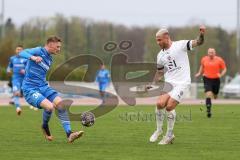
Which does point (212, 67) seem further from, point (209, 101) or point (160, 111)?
point (160, 111)

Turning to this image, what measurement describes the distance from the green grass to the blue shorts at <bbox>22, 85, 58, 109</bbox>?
832 millimetres

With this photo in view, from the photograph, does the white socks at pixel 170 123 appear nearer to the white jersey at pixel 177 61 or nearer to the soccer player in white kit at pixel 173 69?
the soccer player in white kit at pixel 173 69

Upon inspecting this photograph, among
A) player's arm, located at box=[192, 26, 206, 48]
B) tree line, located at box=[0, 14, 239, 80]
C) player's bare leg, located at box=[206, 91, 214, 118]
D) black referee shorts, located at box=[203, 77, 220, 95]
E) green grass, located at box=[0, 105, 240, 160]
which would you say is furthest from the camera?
tree line, located at box=[0, 14, 239, 80]

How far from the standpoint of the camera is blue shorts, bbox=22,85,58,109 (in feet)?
45.5

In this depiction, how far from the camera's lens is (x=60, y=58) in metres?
59.0

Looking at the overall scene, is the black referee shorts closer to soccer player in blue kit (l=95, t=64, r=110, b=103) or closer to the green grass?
the green grass

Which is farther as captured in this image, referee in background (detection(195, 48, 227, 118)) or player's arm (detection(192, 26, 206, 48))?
referee in background (detection(195, 48, 227, 118))

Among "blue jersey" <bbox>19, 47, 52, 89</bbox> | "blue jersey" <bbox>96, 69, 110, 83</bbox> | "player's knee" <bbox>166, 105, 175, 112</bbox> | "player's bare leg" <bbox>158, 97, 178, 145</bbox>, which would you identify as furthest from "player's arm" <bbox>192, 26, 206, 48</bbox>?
"blue jersey" <bbox>96, 69, 110, 83</bbox>

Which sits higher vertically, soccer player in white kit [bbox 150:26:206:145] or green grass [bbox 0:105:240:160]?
soccer player in white kit [bbox 150:26:206:145]

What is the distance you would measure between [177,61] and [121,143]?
200cm

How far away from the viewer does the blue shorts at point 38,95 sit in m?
13.9

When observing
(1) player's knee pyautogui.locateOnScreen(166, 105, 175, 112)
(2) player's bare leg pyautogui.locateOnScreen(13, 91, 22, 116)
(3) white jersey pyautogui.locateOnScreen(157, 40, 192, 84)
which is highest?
(3) white jersey pyautogui.locateOnScreen(157, 40, 192, 84)

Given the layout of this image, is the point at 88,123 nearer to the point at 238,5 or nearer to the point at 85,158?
the point at 85,158

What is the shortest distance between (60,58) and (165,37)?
149ft
